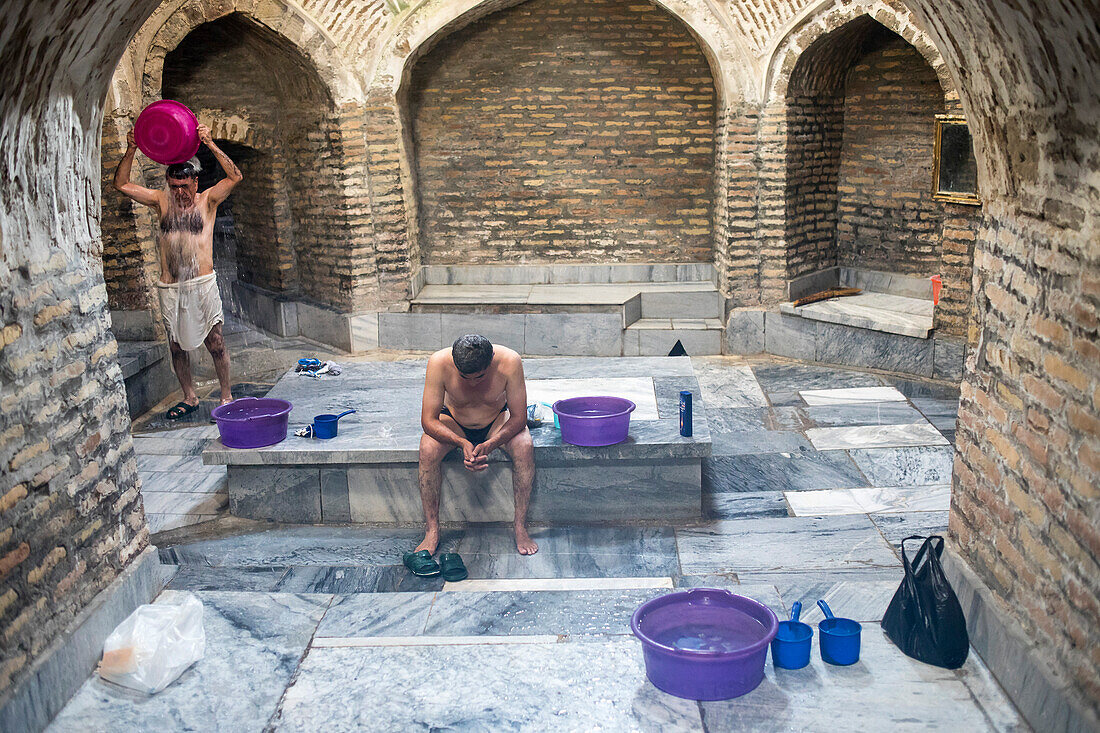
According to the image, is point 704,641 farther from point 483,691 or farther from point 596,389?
point 596,389

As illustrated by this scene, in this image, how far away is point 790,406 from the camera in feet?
26.2

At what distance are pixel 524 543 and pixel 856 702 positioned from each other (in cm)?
231

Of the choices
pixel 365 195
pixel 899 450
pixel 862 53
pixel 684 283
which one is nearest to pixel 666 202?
pixel 684 283

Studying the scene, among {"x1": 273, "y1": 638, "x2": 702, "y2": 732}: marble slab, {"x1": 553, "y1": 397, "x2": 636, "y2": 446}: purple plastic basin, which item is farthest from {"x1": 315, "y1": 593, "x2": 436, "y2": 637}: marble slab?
{"x1": 553, "y1": 397, "x2": 636, "y2": 446}: purple plastic basin

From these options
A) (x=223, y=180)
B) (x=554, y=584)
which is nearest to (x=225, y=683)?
(x=554, y=584)

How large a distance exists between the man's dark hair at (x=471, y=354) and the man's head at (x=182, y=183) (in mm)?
3332

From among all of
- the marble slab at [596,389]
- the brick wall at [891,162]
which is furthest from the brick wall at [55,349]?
the brick wall at [891,162]

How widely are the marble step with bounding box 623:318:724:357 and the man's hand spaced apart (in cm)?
441

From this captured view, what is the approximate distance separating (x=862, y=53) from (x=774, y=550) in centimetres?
591

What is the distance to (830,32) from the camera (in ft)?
27.5

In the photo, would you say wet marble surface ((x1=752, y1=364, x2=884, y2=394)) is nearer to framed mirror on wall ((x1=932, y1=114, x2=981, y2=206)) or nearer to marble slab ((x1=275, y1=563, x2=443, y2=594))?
framed mirror on wall ((x1=932, y1=114, x2=981, y2=206))

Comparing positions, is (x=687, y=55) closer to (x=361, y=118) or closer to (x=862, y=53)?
(x=862, y=53)

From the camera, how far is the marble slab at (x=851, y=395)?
26.1 ft

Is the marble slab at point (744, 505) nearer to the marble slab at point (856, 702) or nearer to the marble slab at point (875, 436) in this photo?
the marble slab at point (875, 436)
